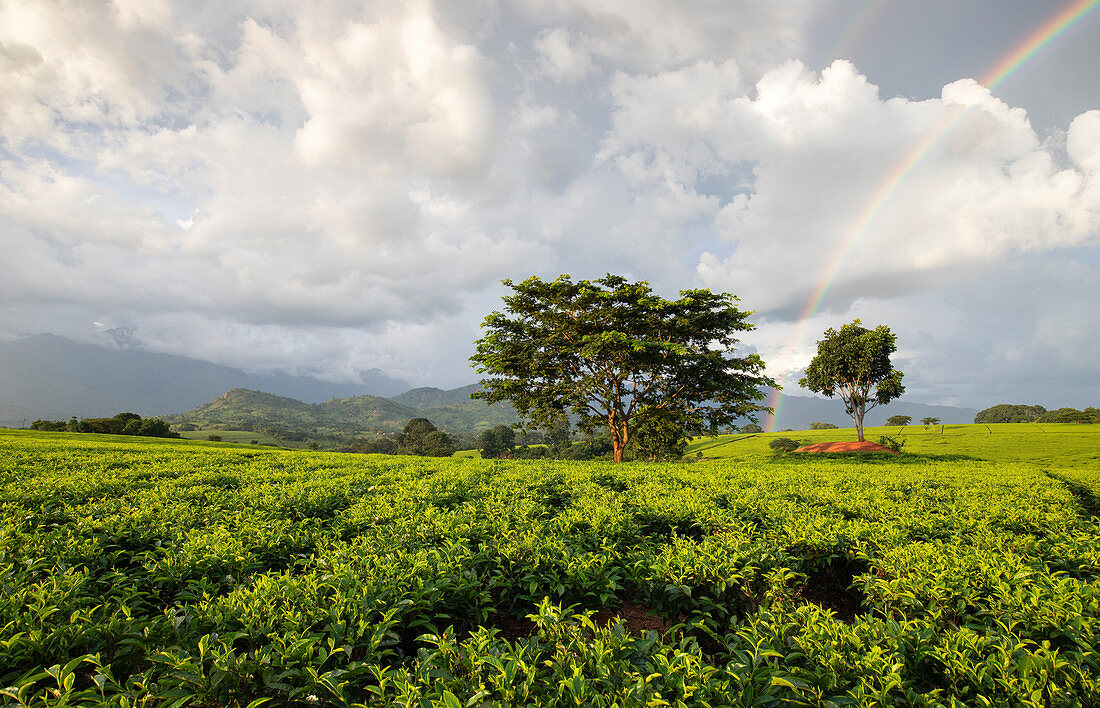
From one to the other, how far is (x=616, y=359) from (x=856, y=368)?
104ft

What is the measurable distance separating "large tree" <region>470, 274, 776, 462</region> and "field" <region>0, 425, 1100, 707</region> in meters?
15.1

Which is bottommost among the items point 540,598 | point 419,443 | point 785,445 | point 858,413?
point 419,443

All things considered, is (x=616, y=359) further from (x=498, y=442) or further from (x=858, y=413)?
(x=498, y=442)

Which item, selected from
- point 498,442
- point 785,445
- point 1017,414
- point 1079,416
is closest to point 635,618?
point 785,445

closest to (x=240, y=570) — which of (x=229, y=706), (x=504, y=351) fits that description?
(x=229, y=706)

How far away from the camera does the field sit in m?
2.73

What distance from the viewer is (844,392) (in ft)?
152

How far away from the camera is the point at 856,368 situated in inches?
1646

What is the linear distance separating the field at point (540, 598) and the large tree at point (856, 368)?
1504 inches

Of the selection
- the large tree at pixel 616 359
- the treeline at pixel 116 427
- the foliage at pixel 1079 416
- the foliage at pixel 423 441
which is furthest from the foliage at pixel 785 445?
the treeline at pixel 116 427

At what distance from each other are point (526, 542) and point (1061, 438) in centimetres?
5954

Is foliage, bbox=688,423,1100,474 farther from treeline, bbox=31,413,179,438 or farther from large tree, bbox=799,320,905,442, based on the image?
treeline, bbox=31,413,179,438

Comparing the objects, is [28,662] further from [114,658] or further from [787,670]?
[787,670]

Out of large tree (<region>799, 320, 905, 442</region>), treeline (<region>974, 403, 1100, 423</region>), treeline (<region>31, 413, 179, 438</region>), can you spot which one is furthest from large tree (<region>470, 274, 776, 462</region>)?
treeline (<region>974, 403, 1100, 423</region>)
